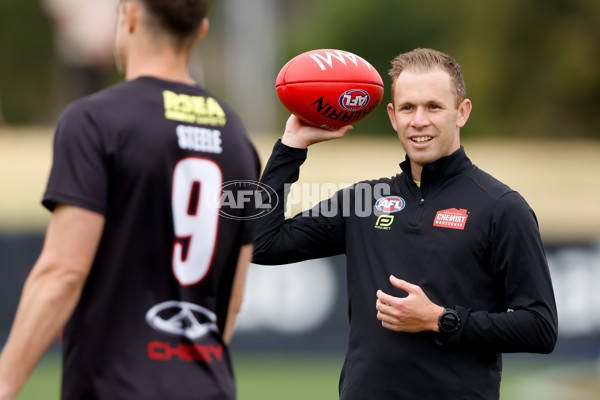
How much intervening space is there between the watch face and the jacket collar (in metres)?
0.62

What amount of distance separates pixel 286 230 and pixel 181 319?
1.34 m

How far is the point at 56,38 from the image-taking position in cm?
4138

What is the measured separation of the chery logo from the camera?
3146 millimetres

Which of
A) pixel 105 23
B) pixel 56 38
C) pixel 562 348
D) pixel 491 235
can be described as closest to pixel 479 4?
pixel 105 23

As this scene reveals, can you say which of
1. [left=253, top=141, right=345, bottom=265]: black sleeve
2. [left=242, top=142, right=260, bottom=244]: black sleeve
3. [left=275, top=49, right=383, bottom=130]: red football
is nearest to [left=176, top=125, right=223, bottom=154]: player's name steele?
[left=242, top=142, right=260, bottom=244]: black sleeve

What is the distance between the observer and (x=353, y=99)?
14.7ft

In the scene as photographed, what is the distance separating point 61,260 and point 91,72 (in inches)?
941

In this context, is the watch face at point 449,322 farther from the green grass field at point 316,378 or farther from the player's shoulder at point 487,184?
the green grass field at point 316,378

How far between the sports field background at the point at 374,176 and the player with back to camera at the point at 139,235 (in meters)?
6.90

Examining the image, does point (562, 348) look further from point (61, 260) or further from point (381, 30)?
point (381, 30)

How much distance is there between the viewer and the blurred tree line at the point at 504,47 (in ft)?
85.3

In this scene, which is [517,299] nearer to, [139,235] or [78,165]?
[139,235]

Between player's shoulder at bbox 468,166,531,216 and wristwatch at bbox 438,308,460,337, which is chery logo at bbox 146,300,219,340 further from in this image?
player's shoulder at bbox 468,166,531,216

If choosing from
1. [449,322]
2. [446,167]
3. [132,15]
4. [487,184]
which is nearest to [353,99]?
[446,167]
